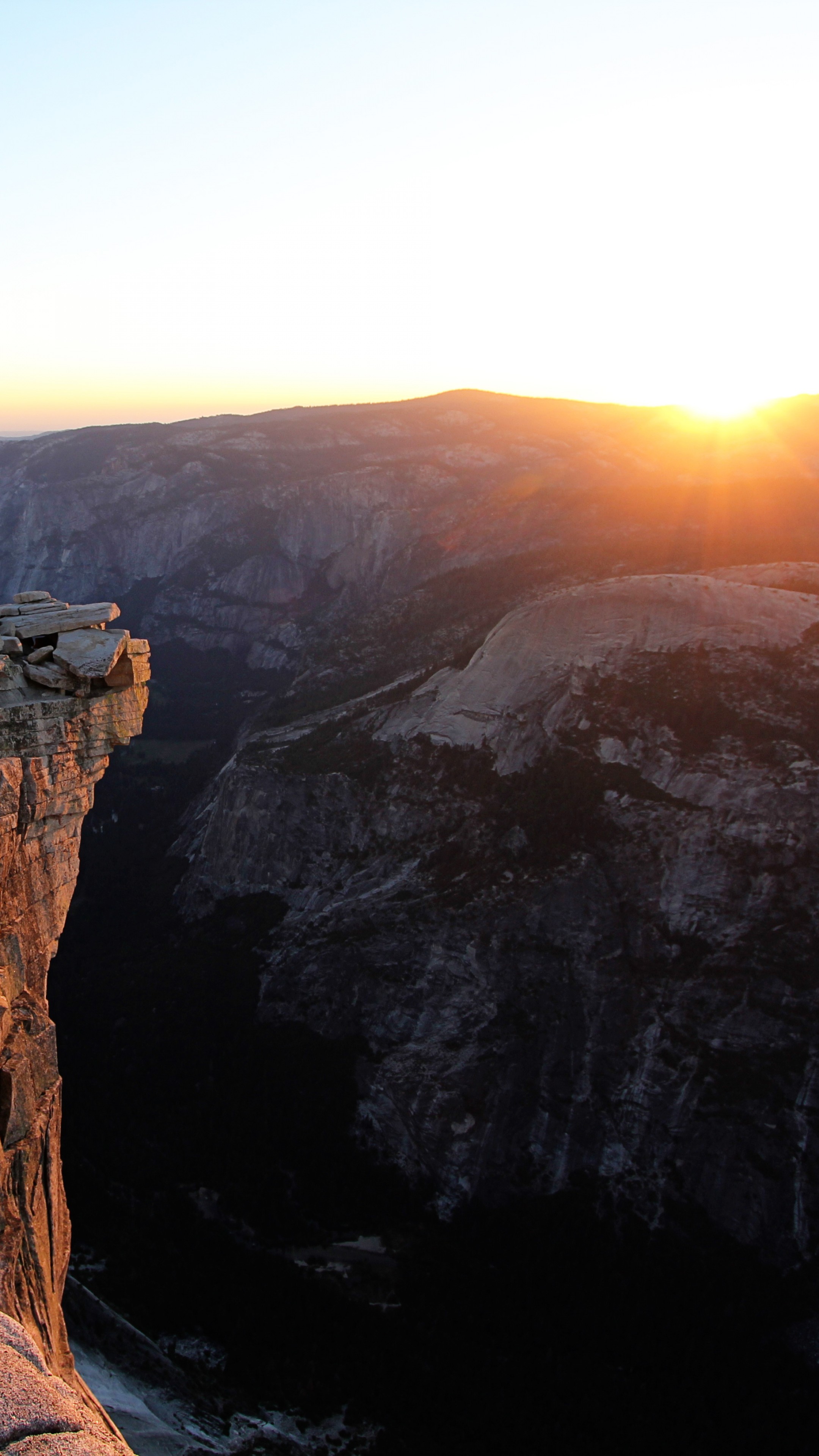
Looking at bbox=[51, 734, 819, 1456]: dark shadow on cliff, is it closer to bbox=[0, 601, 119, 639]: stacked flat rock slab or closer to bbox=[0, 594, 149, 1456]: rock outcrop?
bbox=[0, 594, 149, 1456]: rock outcrop

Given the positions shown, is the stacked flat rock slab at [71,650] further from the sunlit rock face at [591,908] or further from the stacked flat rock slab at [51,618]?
the sunlit rock face at [591,908]

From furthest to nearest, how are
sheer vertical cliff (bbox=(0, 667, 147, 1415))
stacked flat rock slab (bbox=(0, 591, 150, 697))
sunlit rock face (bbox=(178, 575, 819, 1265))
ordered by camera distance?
1. sunlit rock face (bbox=(178, 575, 819, 1265))
2. stacked flat rock slab (bbox=(0, 591, 150, 697))
3. sheer vertical cliff (bbox=(0, 667, 147, 1415))

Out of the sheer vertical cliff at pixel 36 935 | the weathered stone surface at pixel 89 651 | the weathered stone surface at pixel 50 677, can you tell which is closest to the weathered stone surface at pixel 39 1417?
the sheer vertical cliff at pixel 36 935

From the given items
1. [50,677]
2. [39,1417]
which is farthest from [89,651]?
[39,1417]

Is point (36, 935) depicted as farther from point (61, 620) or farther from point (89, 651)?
point (61, 620)

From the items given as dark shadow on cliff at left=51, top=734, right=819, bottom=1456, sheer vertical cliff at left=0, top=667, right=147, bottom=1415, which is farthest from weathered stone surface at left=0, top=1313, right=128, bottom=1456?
dark shadow on cliff at left=51, top=734, right=819, bottom=1456

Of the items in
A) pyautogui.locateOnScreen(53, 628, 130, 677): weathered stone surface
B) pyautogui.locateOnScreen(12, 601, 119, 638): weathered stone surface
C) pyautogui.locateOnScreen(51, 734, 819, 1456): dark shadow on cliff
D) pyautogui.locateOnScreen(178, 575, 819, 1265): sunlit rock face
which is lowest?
pyautogui.locateOnScreen(51, 734, 819, 1456): dark shadow on cliff
